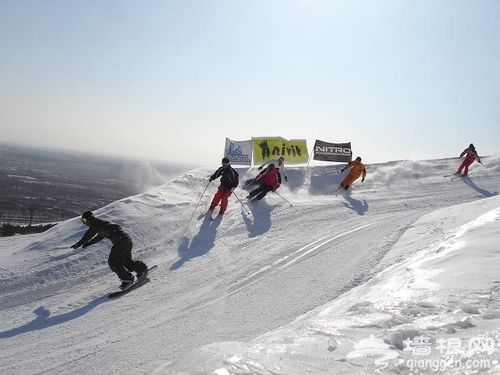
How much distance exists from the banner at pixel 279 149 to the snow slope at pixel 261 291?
4356 mm

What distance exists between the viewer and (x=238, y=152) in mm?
18109

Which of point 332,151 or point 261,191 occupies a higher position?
point 332,151

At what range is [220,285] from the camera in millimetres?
7723

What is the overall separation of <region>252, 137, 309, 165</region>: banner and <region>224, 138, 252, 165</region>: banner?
10.5 inches

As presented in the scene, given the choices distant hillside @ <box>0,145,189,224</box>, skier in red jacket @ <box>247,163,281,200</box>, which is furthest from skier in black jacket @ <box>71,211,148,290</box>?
distant hillside @ <box>0,145,189,224</box>

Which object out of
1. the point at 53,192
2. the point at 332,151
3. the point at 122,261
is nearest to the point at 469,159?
the point at 332,151

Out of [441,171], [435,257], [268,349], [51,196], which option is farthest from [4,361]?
[51,196]

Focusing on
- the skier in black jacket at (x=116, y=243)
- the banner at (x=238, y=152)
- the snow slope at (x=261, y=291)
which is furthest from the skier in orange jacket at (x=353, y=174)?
the skier in black jacket at (x=116, y=243)

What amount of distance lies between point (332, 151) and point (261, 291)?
44.0 ft

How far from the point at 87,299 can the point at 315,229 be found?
5.92 meters

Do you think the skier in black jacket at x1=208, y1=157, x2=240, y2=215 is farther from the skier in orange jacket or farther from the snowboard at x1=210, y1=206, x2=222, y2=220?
the skier in orange jacket

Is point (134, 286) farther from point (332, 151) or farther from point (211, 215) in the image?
point (332, 151)

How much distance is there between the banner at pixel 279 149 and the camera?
1828cm

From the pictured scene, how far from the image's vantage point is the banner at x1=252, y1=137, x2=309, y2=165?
60.0 ft
